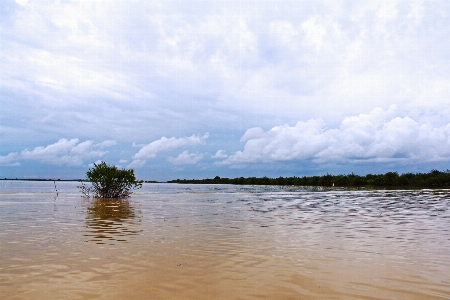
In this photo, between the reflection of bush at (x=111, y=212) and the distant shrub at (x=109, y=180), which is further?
the distant shrub at (x=109, y=180)

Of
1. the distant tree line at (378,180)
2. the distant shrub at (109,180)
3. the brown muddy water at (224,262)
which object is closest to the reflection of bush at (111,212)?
the brown muddy water at (224,262)

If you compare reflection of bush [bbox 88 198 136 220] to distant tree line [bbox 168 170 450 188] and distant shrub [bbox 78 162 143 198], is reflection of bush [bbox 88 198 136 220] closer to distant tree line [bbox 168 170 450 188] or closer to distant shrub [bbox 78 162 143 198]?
distant shrub [bbox 78 162 143 198]

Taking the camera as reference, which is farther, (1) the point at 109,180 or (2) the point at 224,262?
(1) the point at 109,180

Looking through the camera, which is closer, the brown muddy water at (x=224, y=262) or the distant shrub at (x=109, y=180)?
the brown muddy water at (x=224, y=262)

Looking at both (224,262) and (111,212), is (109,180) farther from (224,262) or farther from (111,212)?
(224,262)

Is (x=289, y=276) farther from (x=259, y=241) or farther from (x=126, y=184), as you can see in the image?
(x=126, y=184)

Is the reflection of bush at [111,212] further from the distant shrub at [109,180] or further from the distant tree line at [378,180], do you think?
the distant tree line at [378,180]

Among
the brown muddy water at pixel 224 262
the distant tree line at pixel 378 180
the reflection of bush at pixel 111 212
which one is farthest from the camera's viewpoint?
the distant tree line at pixel 378 180

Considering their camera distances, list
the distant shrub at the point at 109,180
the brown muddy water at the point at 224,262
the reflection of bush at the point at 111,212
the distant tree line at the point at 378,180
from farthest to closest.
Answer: the distant tree line at the point at 378,180 < the distant shrub at the point at 109,180 < the reflection of bush at the point at 111,212 < the brown muddy water at the point at 224,262

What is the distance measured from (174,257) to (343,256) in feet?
14.4

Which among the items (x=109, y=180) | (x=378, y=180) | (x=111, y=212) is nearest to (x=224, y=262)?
(x=111, y=212)

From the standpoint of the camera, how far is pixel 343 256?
9438mm

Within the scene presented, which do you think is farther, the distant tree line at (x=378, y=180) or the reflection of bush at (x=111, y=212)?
the distant tree line at (x=378, y=180)

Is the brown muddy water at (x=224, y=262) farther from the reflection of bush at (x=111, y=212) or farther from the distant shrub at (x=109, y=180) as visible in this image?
the distant shrub at (x=109, y=180)
